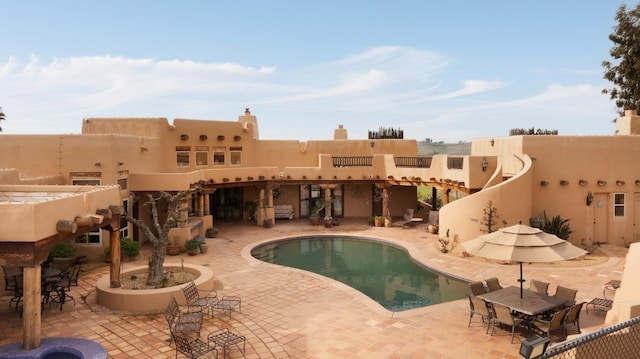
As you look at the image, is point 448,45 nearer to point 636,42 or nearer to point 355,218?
point 355,218

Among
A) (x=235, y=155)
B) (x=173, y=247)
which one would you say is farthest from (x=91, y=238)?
(x=235, y=155)

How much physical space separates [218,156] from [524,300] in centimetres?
2166

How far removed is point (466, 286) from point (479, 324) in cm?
431

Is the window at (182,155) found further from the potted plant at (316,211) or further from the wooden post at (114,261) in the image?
the wooden post at (114,261)

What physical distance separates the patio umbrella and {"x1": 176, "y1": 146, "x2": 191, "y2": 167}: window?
65.2ft

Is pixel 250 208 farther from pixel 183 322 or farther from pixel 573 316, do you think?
pixel 573 316

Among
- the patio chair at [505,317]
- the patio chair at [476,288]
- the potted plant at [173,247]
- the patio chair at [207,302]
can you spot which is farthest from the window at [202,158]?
the patio chair at [505,317]

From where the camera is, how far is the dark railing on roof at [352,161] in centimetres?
2845

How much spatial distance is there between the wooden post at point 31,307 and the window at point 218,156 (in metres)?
19.8

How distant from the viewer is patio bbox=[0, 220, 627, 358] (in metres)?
9.93

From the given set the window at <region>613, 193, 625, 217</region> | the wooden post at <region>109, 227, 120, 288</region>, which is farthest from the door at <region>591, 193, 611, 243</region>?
the wooden post at <region>109, 227, 120, 288</region>

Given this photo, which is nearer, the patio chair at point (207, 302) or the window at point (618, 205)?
the patio chair at point (207, 302)

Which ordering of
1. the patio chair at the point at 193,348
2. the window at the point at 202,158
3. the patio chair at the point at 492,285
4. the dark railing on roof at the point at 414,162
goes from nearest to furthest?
the patio chair at the point at 193,348 → the patio chair at the point at 492,285 → the dark railing on roof at the point at 414,162 → the window at the point at 202,158

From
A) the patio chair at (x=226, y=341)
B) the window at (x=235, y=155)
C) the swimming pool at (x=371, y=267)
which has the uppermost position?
the window at (x=235, y=155)
